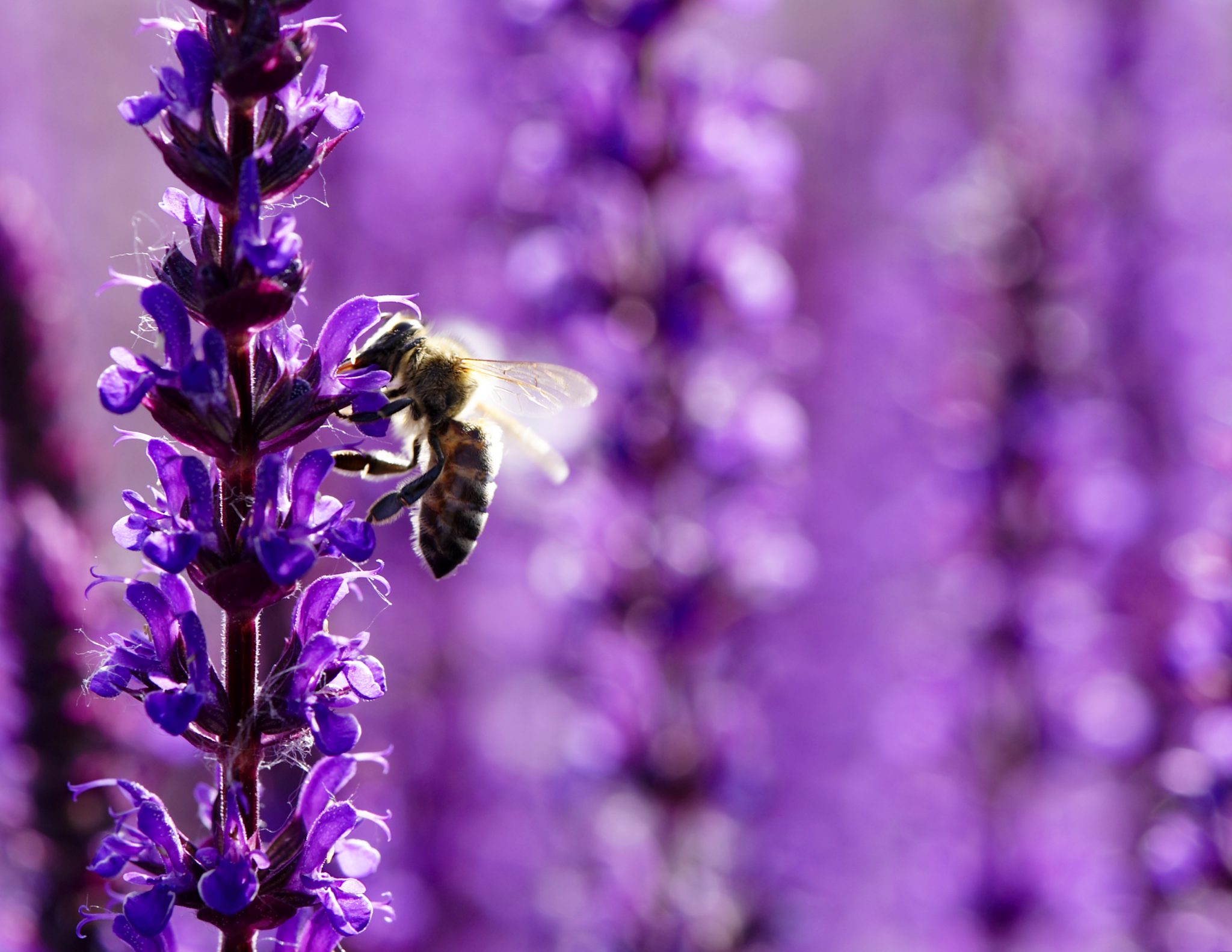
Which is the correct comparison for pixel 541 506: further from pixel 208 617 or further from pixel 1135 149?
pixel 1135 149

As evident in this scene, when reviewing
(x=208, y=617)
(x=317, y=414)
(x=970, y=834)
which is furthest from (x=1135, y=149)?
(x=317, y=414)

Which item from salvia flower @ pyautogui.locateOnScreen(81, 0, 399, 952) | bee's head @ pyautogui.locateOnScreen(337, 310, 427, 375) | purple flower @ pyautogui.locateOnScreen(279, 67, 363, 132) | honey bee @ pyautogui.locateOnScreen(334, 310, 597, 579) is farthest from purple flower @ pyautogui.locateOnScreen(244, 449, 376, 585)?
bee's head @ pyautogui.locateOnScreen(337, 310, 427, 375)

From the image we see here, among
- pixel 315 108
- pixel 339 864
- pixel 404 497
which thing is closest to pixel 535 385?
pixel 404 497

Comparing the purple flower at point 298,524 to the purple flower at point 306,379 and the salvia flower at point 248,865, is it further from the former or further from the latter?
the salvia flower at point 248,865

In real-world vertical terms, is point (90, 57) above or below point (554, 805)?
above

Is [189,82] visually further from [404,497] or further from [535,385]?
[535,385]
